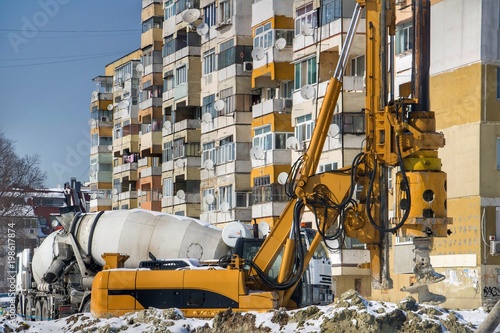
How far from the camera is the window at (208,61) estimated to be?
232ft

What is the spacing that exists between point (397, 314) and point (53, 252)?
17912mm

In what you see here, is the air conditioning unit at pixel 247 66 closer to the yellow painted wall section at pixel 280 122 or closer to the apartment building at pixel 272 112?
the apartment building at pixel 272 112

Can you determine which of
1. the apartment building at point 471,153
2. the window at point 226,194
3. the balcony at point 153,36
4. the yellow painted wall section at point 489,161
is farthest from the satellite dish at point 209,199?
the yellow painted wall section at point 489,161

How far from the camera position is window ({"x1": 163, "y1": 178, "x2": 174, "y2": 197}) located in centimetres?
7875

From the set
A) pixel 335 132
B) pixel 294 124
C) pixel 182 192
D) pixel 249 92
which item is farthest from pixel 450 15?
pixel 182 192

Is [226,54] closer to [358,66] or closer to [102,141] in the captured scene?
[358,66]

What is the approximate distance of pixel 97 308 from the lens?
1064 inches

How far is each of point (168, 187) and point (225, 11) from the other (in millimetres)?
15266

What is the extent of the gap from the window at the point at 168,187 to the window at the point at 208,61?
10.0 metres

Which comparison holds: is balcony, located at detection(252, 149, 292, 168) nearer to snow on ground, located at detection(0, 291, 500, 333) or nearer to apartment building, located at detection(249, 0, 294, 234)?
apartment building, located at detection(249, 0, 294, 234)

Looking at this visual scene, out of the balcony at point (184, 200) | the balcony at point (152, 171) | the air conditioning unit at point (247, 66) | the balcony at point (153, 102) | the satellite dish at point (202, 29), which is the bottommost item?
the balcony at point (184, 200)

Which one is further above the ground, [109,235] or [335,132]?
[335,132]

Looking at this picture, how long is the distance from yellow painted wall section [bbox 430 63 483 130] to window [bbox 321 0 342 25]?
7.48 meters

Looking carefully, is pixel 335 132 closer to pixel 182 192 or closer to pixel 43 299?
pixel 43 299
